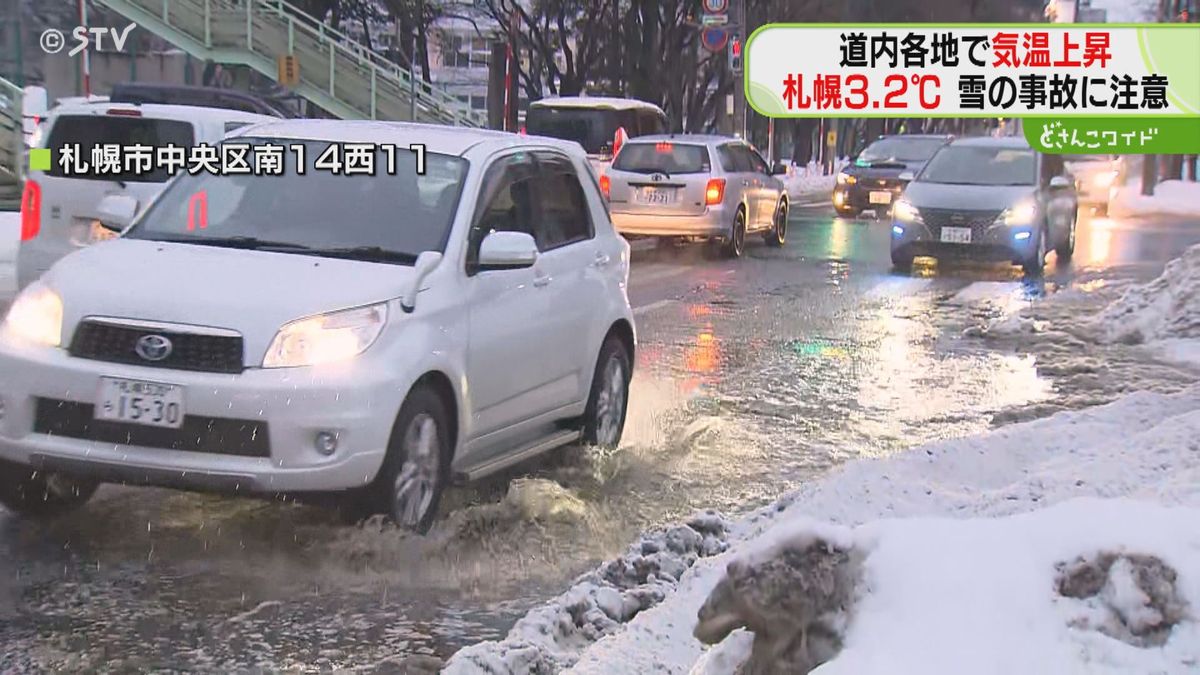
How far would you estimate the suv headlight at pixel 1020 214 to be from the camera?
17.7m

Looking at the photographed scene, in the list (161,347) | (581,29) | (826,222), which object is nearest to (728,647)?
(161,347)

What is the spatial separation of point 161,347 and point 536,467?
2399mm

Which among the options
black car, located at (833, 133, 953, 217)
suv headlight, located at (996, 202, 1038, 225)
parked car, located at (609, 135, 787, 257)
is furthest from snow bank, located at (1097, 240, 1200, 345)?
Answer: black car, located at (833, 133, 953, 217)

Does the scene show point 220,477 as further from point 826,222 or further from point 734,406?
point 826,222

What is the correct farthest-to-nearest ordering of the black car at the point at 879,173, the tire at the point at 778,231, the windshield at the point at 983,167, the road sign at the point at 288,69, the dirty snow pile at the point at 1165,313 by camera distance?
the road sign at the point at 288,69, the black car at the point at 879,173, the tire at the point at 778,231, the windshield at the point at 983,167, the dirty snow pile at the point at 1165,313

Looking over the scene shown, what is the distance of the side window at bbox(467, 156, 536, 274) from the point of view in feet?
21.1

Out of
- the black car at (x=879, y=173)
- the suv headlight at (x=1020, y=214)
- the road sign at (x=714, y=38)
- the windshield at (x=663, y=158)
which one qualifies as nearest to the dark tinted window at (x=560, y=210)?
the suv headlight at (x=1020, y=214)

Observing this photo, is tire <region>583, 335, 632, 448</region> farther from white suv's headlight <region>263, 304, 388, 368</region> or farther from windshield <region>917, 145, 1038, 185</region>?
windshield <region>917, 145, 1038, 185</region>

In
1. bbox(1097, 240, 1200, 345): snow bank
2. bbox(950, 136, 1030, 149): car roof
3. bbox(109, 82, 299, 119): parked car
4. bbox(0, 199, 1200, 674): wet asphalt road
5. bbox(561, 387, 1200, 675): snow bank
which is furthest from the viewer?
bbox(950, 136, 1030, 149): car roof

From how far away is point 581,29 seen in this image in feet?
135

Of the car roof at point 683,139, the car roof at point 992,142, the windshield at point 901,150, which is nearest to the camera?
the car roof at point 992,142

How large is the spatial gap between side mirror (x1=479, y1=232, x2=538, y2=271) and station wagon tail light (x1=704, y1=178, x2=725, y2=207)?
13029 millimetres

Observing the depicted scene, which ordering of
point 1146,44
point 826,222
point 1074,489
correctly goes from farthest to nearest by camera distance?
point 826,222 → point 1146,44 → point 1074,489

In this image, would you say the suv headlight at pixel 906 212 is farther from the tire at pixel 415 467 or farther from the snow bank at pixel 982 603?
the snow bank at pixel 982 603
